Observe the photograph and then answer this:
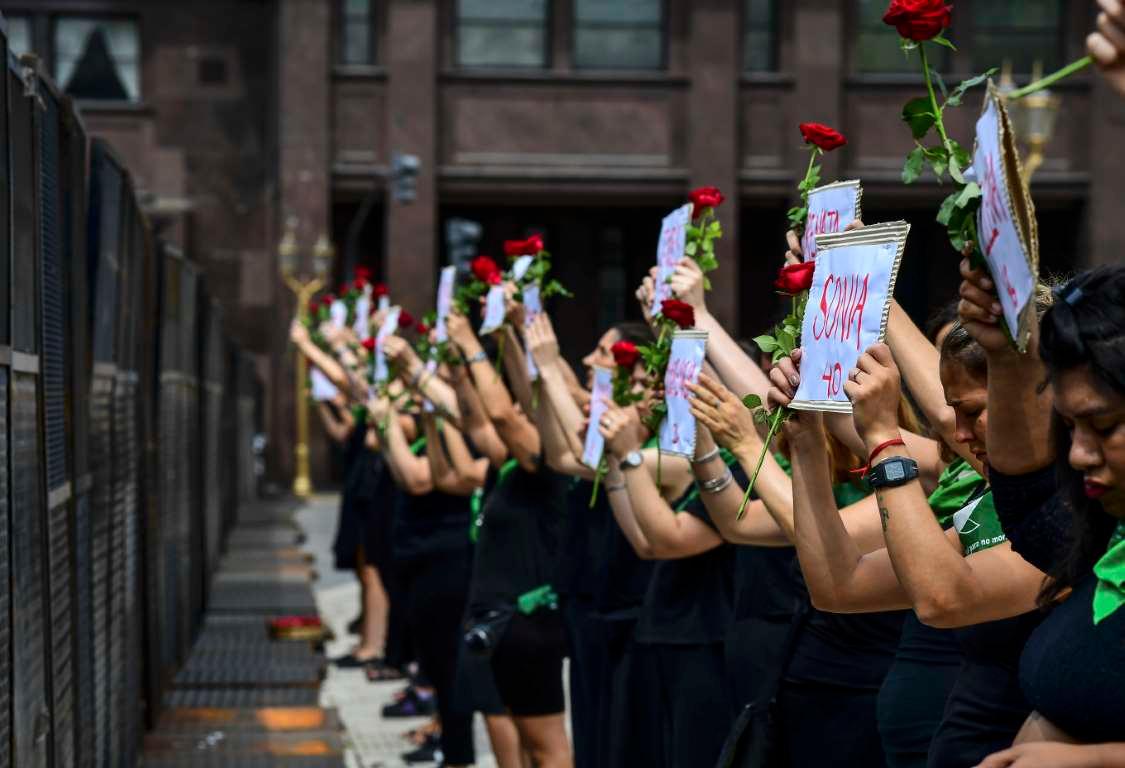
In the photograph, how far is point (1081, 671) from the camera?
10.2ft

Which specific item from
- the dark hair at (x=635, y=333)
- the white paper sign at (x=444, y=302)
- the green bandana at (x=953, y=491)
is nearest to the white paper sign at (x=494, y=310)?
the white paper sign at (x=444, y=302)

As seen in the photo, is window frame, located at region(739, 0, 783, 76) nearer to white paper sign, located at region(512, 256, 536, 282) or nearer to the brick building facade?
the brick building facade

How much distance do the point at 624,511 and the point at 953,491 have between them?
199cm

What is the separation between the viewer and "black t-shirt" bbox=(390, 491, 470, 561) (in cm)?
1001

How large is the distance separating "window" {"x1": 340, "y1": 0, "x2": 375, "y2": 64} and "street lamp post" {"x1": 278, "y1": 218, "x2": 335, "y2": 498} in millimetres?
3193

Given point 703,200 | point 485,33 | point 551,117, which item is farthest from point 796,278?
point 485,33

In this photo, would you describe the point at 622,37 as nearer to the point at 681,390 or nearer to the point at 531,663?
the point at 531,663

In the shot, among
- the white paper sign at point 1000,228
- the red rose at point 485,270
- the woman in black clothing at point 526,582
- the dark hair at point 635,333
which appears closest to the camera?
the white paper sign at point 1000,228

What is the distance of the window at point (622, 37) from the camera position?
36.9 meters

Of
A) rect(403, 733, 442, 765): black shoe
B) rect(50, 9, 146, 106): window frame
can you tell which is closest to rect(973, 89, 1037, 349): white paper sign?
rect(403, 733, 442, 765): black shoe

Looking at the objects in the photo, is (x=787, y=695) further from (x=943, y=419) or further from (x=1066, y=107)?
(x=1066, y=107)

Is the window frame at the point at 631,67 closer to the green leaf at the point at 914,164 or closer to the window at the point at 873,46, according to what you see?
the window at the point at 873,46

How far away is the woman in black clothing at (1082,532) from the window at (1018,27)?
35777 mm

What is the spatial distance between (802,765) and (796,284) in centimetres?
147
